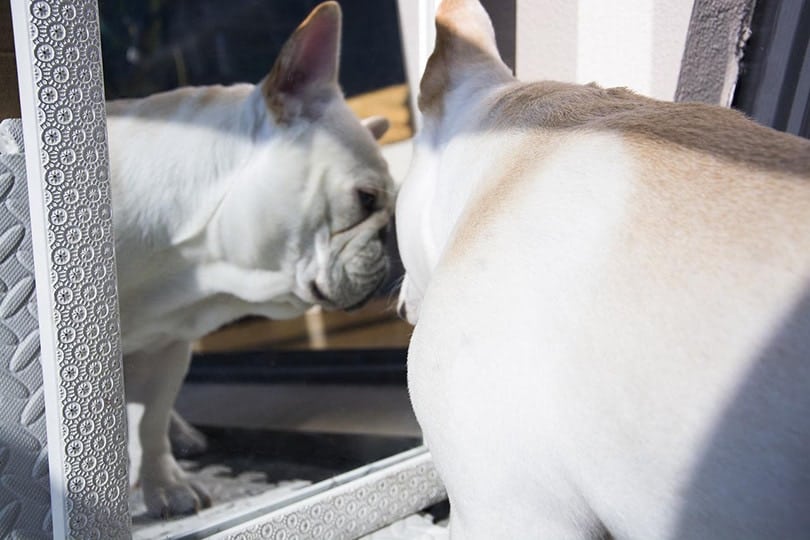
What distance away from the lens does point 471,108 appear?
1.18m

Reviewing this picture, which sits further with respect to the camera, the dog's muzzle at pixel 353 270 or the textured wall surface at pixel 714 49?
the dog's muzzle at pixel 353 270

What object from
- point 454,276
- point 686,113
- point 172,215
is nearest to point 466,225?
point 454,276

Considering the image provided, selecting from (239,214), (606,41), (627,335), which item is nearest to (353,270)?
(239,214)

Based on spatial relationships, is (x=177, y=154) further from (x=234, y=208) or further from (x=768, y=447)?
(x=768, y=447)

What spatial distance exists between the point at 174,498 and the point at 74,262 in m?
0.60

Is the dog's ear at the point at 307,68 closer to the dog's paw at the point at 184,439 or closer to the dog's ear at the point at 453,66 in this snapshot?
the dog's ear at the point at 453,66

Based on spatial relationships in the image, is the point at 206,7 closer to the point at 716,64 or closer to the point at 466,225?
the point at 716,64

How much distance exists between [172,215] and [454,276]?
0.90 meters

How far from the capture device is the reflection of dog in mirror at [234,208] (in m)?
1.53

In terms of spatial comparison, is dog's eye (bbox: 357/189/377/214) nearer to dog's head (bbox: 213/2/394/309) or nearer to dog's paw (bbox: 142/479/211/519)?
dog's head (bbox: 213/2/394/309)

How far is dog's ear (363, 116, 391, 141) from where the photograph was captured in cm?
192

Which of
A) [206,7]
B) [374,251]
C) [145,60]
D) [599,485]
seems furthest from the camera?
[206,7]

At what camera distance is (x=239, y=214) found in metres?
1.62

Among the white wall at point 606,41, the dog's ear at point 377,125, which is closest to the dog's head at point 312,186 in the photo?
the dog's ear at point 377,125
